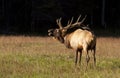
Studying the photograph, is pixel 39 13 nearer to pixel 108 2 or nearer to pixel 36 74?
pixel 108 2

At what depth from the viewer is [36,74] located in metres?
11.9

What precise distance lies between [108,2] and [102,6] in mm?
3432

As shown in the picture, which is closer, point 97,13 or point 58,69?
point 58,69

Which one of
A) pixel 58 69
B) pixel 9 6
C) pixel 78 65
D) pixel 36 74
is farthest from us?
pixel 9 6

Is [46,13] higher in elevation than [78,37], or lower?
lower

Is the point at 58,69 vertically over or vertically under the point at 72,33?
under

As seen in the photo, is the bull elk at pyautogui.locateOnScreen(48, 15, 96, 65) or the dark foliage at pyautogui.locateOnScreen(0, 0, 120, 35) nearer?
the bull elk at pyautogui.locateOnScreen(48, 15, 96, 65)

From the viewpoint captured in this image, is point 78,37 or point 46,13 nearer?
point 78,37

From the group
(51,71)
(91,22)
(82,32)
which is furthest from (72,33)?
(91,22)

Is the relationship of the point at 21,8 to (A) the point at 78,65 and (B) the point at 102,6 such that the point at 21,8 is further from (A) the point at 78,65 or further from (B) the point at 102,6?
(A) the point at 78,65

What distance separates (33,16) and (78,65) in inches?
1048

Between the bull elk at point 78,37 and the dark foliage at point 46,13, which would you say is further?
the dark foliage at point 46,13

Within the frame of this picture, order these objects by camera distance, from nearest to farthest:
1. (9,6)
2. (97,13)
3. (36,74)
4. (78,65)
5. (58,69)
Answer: (36,74) → (58,69) → (78,65) → (9,6) → (97,13)

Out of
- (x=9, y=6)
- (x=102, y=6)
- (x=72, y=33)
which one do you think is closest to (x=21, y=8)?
(x=9, y=6)
